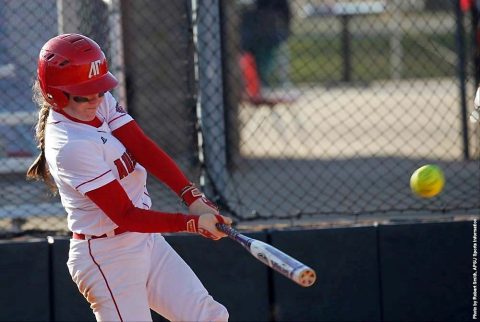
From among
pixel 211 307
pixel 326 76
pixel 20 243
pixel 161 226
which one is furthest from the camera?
pixel 326 76

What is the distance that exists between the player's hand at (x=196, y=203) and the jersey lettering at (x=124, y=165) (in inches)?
9.6

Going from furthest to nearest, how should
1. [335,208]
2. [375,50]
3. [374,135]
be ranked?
[375,50]
[374,135]
[335,208]

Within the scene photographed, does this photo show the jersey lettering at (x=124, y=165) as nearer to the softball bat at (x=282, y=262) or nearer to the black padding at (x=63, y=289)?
the softball bat at (x=282, y=262)

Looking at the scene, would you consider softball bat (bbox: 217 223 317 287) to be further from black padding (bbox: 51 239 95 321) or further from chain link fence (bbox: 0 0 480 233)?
chain link fence (bbox: 0 0 480 233)

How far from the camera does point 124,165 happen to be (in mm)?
3809

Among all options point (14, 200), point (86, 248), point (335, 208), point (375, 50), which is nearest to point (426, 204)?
point (335, 208)

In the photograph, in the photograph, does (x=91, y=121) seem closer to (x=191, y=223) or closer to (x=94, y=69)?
(x=94, y=69)

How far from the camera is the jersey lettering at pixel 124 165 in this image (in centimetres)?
378

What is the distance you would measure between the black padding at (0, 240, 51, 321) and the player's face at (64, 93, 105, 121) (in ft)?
4.73

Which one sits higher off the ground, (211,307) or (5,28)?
(5,28)

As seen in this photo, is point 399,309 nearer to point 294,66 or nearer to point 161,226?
point 161,226

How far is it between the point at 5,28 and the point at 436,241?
2895 millimetres

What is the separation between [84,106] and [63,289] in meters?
1.60

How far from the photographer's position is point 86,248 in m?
3.74
